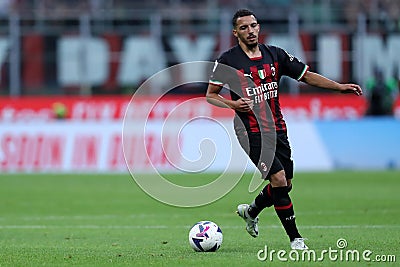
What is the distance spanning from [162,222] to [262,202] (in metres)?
3.42

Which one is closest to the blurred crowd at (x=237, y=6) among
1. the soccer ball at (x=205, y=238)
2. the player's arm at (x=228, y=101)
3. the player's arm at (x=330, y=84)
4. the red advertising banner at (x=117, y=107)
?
the red advertising banner at (x=117, y=107)

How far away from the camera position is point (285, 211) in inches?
402

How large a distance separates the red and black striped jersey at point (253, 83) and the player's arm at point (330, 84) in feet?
1.47

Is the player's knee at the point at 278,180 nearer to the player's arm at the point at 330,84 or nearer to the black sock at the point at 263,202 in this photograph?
the black sock at the point at 263,202

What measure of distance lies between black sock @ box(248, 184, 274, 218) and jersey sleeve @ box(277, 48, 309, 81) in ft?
4.25

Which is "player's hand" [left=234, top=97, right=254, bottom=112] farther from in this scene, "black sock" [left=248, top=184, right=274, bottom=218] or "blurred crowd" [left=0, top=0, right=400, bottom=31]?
"blurred crowd" [left=0, top=0, right=400, bottom=31]

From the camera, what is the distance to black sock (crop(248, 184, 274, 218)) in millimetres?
10828

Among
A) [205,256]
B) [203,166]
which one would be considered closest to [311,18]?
[203,166]

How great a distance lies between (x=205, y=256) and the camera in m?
9.77

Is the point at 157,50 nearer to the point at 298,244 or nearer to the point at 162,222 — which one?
the point at 162,222

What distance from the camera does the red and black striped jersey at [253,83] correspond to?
34.2 ft

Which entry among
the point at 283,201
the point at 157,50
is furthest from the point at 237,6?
the point at 283,201

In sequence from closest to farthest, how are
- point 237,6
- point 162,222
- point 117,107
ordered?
1. point 162,222
2. point 117,107
3. point 237,6

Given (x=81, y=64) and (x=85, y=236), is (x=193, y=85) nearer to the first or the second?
(x=81, y=64)
